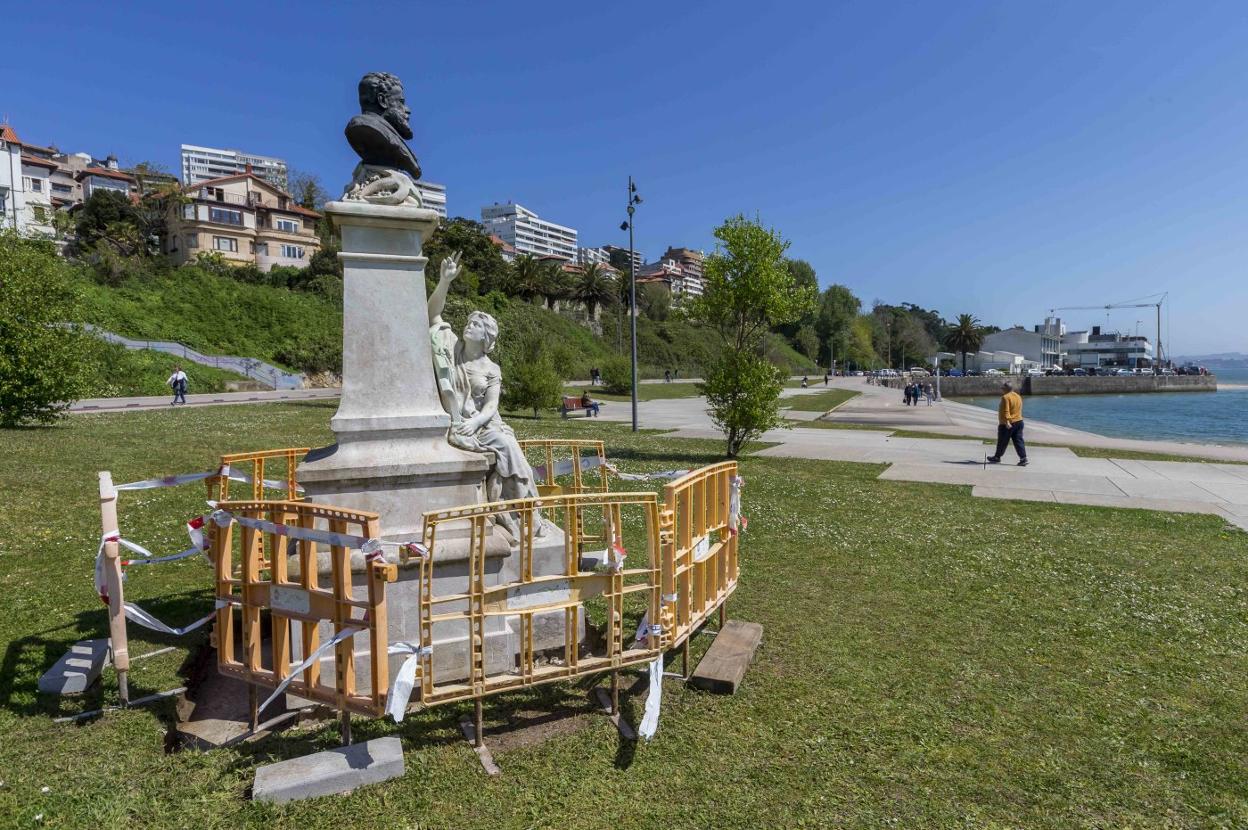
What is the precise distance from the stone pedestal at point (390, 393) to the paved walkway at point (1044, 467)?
10.9m

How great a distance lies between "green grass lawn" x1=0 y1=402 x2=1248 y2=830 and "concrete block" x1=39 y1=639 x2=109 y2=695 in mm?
109

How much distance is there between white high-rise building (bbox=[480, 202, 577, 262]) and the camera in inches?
6412

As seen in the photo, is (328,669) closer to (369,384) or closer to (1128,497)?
(369,384)

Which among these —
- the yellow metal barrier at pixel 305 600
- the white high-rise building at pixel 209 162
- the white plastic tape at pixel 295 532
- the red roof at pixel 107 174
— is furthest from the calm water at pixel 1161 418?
the white high-rise building at pixel 209 162

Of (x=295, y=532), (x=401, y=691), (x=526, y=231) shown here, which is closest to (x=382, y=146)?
(x=295, y=532)

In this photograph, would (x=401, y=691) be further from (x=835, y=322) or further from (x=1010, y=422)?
(x=835, y=322)

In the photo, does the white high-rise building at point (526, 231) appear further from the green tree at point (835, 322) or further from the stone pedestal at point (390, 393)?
the stone pedestal at point (390, 393)

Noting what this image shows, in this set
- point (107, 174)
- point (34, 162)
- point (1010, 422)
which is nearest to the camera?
point (1010, 422)

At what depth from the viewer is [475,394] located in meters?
5.79

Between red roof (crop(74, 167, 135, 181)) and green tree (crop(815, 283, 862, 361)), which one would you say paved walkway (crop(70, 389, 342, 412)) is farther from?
green tree (crop(815, 283, 862, 361))

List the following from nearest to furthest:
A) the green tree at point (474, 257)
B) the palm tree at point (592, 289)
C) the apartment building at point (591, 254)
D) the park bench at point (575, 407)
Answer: the park bench at point (575, 407)
the green tree at point (474, 257)
the palm tree at point (592, 289)
the apartment building at point (591, 254)

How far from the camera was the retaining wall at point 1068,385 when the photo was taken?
84.8 m

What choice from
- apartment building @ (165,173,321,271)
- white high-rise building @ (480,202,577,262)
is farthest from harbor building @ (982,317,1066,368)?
apartment building @ (165,173,321,271)

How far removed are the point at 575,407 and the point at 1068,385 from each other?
8375 cm
